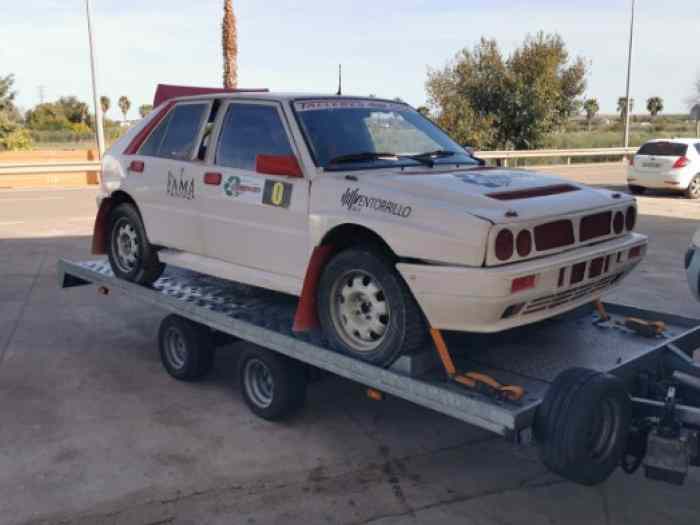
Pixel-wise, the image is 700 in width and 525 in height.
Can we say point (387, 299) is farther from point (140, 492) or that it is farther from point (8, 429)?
point (8, 429)

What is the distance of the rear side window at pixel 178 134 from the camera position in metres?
5.47

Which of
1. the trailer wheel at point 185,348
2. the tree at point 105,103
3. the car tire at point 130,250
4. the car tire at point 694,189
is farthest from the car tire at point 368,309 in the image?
the tree at point 105,103

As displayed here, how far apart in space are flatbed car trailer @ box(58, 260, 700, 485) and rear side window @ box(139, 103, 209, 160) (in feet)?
3.63

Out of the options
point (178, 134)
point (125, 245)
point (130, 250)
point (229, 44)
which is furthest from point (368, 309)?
point (229, 44)

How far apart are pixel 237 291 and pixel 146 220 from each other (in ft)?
3.12

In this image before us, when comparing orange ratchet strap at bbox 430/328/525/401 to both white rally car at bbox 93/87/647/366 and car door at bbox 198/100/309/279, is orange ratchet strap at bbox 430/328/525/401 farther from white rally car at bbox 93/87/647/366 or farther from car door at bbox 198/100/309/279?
car door at bbox 198/100/309/279

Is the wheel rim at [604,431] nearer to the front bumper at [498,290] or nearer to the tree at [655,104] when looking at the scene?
the front bumper at [498,290]

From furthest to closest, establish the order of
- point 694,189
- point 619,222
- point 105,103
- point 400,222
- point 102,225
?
point 105,103, point 694,189, point 102,225, point 619,222, point 400,222

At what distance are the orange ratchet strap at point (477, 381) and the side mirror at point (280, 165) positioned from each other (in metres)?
1.34

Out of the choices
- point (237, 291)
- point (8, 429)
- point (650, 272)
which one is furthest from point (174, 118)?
point (650, 272)

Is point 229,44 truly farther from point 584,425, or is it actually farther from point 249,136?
point 584,425

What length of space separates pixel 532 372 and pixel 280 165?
194 cm

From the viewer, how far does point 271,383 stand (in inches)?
189

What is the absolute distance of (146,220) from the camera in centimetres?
584
